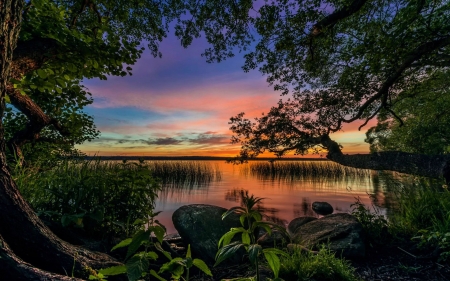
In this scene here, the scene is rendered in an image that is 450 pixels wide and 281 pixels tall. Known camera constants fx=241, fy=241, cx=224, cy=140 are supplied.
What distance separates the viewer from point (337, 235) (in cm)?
441

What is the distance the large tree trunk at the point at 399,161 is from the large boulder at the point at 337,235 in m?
2.97

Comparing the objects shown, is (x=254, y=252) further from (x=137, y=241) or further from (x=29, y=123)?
(x=29, y=123)

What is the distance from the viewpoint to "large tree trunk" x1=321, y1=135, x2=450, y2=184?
6.07m

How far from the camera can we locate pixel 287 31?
304 inches

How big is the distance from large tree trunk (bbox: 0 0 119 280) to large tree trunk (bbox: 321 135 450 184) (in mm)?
7755

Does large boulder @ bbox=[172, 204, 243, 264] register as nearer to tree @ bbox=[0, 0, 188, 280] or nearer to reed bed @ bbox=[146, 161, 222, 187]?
tree @ bbox=[0, 0, 188, 280]

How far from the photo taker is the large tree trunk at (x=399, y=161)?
607cm

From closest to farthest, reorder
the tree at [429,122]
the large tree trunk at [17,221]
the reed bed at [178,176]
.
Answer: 1. the large tree trunk at [17,221]
2. the tree at [429,122]
3. the reed bed at [178,176]

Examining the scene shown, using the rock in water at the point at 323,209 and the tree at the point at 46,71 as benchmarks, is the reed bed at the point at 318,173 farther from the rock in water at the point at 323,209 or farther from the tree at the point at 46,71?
the tree at the point at 46,71

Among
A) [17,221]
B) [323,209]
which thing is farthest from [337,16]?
[323,209]

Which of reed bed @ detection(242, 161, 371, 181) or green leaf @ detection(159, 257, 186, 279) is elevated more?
green leaf @ detection(159, 257, 186, 279)

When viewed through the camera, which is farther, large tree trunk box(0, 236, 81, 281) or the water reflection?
the water reflection

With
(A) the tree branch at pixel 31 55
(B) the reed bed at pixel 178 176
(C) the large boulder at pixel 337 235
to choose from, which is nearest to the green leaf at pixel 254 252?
(C) the large boulder at pixel 337 235

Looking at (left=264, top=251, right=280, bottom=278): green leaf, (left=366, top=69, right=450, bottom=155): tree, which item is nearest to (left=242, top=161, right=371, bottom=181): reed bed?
(left=366, top=69, right=450, bottom=155): tree
